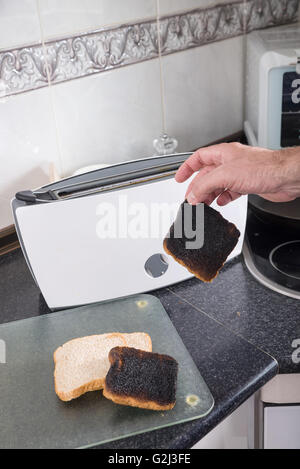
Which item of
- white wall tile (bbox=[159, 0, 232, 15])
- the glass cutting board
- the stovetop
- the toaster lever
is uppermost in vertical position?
white wall tile (bbox=[159, 0, 232, 15])

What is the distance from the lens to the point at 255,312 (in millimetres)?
958

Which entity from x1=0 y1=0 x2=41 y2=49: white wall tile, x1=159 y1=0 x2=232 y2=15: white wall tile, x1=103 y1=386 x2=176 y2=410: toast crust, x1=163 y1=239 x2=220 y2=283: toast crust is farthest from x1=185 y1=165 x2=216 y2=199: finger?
x1=159 y1=0 x2=232 y2=15: white wall tile

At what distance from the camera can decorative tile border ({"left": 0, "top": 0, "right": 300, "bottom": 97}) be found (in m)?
1.11

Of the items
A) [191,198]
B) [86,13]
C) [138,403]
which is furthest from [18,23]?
[138,403]

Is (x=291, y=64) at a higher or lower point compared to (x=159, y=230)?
higher

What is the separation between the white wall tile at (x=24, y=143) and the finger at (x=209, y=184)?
46cm

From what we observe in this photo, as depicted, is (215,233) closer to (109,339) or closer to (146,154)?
(109,339)

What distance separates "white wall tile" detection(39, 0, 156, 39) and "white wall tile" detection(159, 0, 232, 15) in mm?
33

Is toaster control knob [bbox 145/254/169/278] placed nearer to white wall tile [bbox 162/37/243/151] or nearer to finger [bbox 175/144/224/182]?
finger [bbox 175/144/224/182]

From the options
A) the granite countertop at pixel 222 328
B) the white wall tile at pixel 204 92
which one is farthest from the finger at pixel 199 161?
the white wall tile at pixel 204 92

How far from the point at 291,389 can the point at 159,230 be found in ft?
1.20

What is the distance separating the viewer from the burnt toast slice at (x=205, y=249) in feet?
3.05

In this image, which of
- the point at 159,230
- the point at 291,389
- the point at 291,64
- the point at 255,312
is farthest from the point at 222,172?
the point at 291,64

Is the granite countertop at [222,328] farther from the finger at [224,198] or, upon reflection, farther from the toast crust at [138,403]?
the finger at [224,198]
